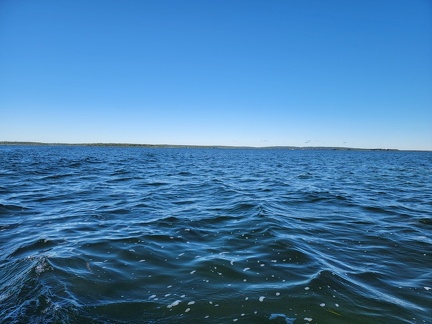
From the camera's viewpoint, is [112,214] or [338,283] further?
[112,214]

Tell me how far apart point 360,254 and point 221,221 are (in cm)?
483

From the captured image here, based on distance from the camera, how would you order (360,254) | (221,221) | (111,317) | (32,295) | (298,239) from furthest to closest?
(221,221), (298,239), (360,254), (32,295), (111,317)

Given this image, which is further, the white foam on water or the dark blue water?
the white foam on water

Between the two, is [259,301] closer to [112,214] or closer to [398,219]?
[112,214]

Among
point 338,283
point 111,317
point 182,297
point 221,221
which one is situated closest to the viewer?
point 111,317

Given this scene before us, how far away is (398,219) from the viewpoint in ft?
34.0

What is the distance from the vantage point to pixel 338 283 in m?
5.21

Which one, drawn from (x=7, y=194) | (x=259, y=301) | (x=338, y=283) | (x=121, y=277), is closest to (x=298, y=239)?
(x=338, y=283)

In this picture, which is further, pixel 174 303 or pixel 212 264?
pixel 212 264

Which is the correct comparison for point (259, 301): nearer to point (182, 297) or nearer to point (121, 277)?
point (182, 297)

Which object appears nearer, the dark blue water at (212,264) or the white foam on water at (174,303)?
the dark blue water at (212,264)

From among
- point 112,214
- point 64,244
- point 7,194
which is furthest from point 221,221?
point 7,194

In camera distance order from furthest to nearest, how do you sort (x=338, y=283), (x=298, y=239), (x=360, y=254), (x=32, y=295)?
(x=298, y=239) → (x=360, y=254) → (x=338, y=283) → (x=32, y=295)

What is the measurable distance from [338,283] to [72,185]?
57.8ft
